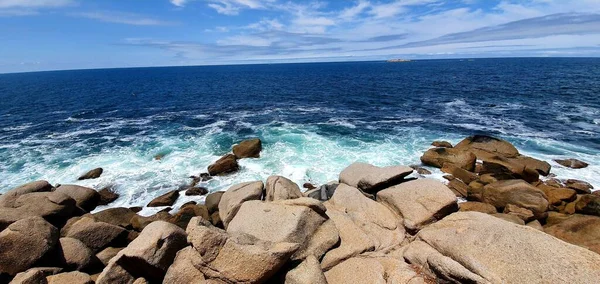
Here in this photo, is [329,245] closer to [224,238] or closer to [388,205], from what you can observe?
[224,238]

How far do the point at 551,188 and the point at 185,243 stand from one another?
2258 centimetres

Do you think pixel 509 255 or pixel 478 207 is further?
pixel 478 207

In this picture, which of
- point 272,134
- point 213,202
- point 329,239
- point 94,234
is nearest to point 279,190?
point 213,202

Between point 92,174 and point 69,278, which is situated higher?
point 69,278

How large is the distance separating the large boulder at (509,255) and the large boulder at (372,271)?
1084mm

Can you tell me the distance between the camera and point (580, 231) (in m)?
14.5

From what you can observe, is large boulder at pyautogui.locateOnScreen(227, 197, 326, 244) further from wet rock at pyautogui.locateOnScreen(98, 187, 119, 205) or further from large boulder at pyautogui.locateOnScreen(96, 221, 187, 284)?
wet rock at pyautogui.locateOnScreen(98, 187, 119, 205)

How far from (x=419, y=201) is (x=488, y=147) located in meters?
17.5

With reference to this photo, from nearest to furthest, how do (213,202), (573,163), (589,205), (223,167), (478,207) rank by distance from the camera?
1. (589,205)
2. (478,207)
3. (213,202)
4. (573,163)
5. (223,167)

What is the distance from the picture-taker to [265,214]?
12500 millimetres

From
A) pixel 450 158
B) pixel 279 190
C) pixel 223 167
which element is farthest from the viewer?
pixel 223 167

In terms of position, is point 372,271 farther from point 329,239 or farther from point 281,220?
point 281,220

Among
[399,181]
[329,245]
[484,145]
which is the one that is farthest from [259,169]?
[484,145]

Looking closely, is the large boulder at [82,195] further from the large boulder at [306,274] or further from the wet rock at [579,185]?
the wet rock at [579,185]
